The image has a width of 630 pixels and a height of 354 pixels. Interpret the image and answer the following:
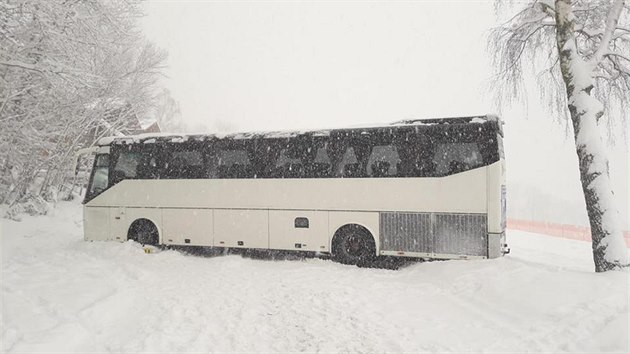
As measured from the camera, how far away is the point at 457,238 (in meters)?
9.28

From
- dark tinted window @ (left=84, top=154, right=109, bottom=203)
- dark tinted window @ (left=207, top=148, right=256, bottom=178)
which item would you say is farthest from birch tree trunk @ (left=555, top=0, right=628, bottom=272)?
dark tinted window @ (left=84, top=154, right=109, bottom=203)

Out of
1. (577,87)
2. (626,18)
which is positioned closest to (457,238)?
(577,87)

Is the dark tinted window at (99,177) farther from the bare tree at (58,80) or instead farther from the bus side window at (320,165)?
the bus side window at (320,165)

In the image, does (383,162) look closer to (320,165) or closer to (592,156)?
(320,165)

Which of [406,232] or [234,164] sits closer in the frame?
[406,232]

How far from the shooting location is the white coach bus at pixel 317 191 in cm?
926

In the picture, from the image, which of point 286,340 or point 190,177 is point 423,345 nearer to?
point 286,340

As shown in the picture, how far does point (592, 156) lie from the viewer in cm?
746

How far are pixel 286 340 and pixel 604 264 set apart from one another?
5.83 m

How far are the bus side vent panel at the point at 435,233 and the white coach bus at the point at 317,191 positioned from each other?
0.07 ft

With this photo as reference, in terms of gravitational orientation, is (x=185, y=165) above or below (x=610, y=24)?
below

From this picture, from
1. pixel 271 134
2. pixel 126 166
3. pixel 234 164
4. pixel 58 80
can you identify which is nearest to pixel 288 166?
pixel 271 134

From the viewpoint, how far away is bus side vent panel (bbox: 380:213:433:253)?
955 cm

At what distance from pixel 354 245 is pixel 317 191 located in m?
1.61
